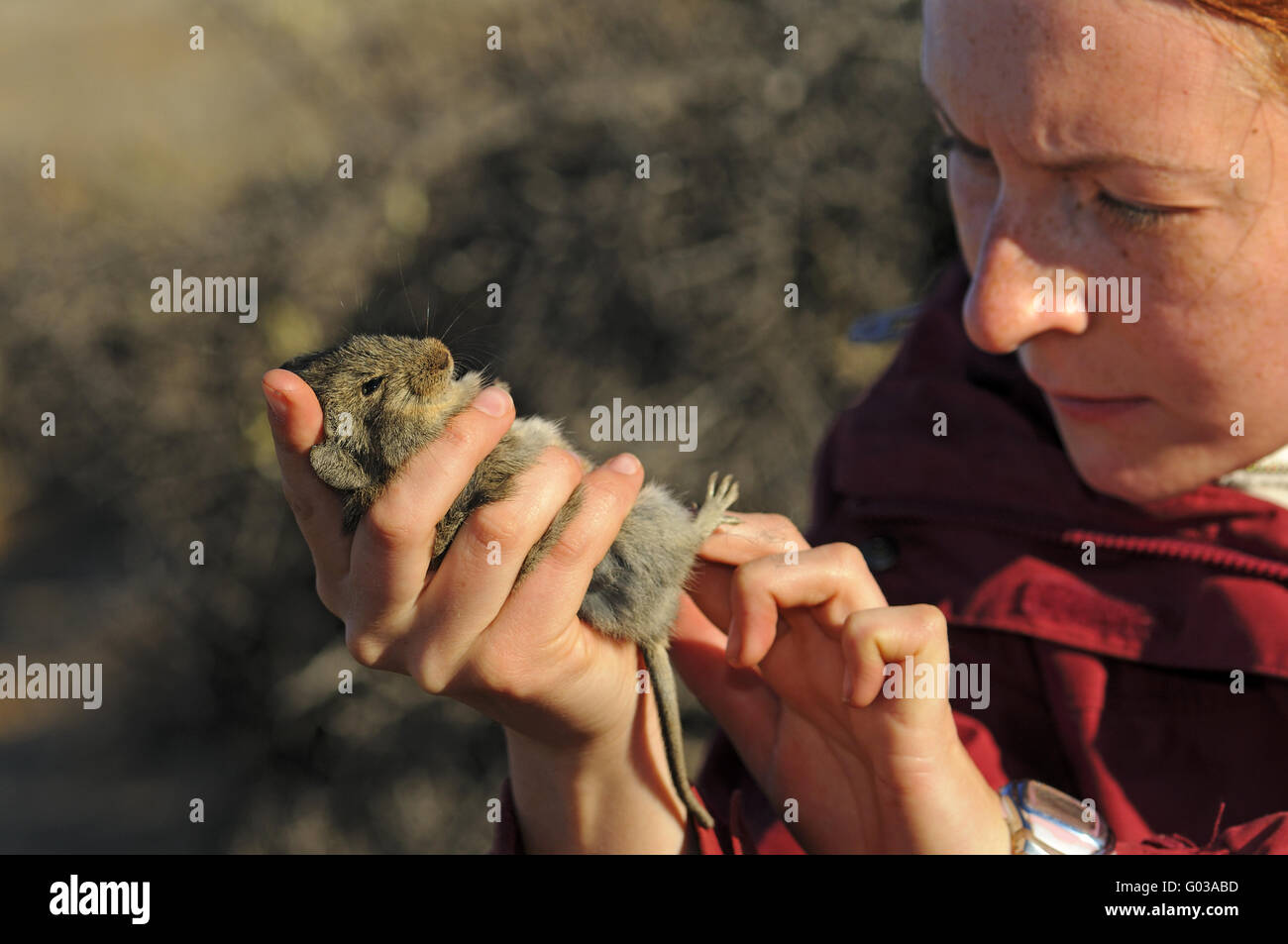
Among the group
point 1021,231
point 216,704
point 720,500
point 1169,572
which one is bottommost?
point 216,704

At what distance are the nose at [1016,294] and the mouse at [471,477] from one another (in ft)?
2.33

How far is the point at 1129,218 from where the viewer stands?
202 cm

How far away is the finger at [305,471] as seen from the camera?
1.79m

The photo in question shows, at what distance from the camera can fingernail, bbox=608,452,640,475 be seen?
199cm

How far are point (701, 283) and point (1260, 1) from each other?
3.10 metres

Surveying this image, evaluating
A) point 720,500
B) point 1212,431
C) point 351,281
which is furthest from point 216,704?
point 1212,431

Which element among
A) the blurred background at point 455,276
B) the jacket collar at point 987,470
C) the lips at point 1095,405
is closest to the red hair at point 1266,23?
the lips at point 1095,405

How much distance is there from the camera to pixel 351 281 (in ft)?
15.8

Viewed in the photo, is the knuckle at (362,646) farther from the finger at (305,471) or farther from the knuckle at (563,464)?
the knuckle at (563,464)

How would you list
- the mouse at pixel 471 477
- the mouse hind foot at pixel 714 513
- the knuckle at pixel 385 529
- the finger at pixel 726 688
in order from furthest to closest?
the finger at pixel 726 688, the mouse hind foot at pixel 714 513, the mouse at pixel 471 477, the knuckle at pixel 385 529

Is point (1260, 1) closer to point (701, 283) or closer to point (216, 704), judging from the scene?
point (701, 283)

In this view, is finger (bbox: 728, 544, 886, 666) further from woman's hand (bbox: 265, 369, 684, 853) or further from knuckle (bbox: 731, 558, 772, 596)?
woman's hand (bbox: 265, 369, 684, 853)

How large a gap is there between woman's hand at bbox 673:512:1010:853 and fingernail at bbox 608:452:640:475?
0.90ft

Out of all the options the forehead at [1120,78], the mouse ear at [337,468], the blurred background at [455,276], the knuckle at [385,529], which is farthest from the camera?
the blurred background at [455,276]
